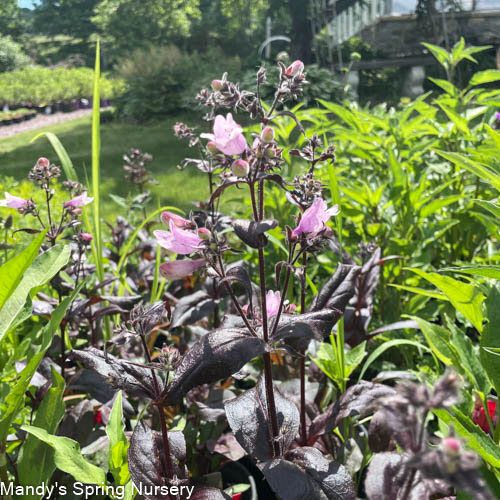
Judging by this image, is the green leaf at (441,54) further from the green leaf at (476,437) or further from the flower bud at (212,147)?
the green leaf at (476,437)

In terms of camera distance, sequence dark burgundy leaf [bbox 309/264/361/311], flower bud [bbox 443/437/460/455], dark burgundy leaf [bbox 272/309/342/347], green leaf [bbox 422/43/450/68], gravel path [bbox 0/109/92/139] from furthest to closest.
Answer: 1. gravel path [bbox 0/109/92/139]
2. green leaf [bbox 422/43/450/68]
3. dark burgundy leaf [bbox 309/264/361/311]
4. dark burgundy leaf [bbox 272/309/342/347]
5. flower bud [bbox 443/437/460/455]

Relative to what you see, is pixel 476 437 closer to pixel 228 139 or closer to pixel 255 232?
pixel 255 232

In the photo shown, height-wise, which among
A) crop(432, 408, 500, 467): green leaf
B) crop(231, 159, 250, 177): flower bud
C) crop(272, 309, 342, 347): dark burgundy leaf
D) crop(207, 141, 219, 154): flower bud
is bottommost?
crop(432, 408, 500, 467): green leaf

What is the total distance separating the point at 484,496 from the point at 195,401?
1.02 m

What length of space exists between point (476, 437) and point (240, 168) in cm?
61

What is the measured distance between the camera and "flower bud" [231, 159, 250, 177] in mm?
833

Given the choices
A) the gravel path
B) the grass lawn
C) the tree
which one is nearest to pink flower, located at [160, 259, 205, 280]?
the grass lawn

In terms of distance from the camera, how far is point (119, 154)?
8.27 m

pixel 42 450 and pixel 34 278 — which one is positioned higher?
pixel 34 278

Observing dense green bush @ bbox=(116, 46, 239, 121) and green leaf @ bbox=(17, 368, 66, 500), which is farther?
dense green bush @ bbox=(116, 46, 239, 121)

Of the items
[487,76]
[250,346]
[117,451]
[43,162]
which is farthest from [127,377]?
[487,76]

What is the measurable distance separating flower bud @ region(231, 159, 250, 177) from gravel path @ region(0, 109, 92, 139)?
1097 centimetres

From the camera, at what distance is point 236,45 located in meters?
24.1

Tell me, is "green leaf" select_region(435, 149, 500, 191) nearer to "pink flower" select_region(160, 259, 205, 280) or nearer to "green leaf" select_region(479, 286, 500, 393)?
"green leaf" select_region(479, 286, 500, 393)
